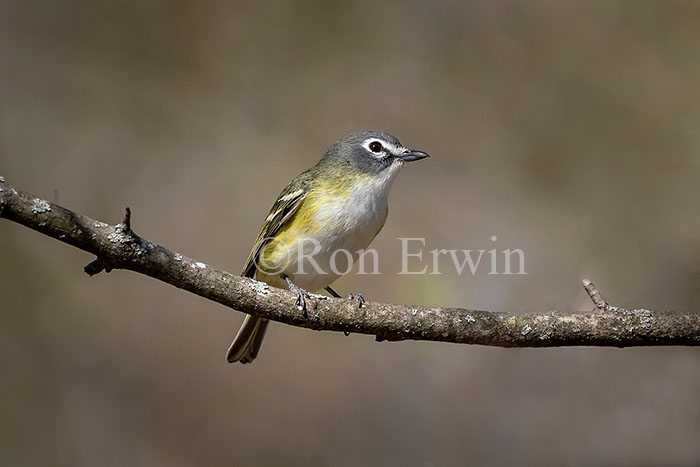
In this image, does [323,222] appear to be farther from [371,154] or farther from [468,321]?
[468,321]

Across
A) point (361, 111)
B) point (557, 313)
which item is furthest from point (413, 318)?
point (361, 111)

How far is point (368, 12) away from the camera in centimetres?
772

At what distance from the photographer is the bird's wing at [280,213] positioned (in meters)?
4.59

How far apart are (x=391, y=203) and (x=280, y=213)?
2.33m

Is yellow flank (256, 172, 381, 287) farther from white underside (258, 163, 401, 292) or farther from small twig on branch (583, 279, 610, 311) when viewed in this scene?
small twig on branch (583, 279, 610, 311)

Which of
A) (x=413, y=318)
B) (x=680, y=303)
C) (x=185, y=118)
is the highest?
(x=185, y=118)

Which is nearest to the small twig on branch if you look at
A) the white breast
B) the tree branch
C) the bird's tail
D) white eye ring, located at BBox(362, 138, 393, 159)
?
the tree branch

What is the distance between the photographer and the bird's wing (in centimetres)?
459

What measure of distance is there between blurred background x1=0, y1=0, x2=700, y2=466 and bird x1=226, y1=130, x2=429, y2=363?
1331mm

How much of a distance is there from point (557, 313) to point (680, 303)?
3.13 metres

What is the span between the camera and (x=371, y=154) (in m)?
4.84

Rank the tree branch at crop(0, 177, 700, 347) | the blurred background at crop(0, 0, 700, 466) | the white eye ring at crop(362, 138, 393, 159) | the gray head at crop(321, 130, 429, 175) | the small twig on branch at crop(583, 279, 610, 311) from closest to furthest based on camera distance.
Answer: the tree branch at crop(0, 177, 700, 347), the small twig on branch at crop(583, 279, 610, 311), the gray head at crop(321, 130, 429, 175), the white eye ring at crop(362, 138, 393, 159), the blurred background at crop(0, 0, 700, 466)

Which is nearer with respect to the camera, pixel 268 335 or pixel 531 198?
pixel 268 335

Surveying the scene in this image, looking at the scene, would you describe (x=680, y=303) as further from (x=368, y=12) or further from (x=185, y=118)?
(x=185, y=118)
